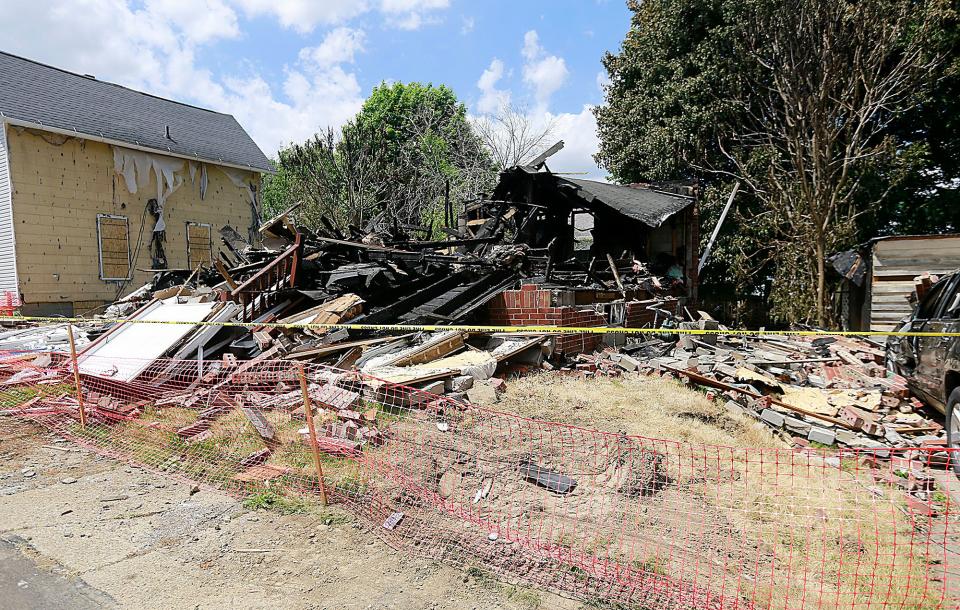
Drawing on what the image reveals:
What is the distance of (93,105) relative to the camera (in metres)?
15.4

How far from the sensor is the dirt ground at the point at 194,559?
9.31 feet

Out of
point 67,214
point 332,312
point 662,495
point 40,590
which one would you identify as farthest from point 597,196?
point 67,214

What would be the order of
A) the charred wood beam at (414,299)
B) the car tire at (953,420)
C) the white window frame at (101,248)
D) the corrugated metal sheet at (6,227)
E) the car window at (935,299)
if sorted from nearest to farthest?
the car tire at (953,420)
the car window at (935,299)
the charred wood beam at (414,299)
the corrugated metal sheet at (6,227)
the white window frame at (101,248)

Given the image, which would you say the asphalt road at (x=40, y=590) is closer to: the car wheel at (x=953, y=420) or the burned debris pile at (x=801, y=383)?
the burned debris pile at (x=801, y=383)

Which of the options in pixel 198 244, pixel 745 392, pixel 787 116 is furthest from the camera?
pixel 198 244

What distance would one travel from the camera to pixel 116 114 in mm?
15711

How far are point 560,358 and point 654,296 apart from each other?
14.9 ft

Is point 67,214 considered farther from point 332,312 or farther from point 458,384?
point 458,384

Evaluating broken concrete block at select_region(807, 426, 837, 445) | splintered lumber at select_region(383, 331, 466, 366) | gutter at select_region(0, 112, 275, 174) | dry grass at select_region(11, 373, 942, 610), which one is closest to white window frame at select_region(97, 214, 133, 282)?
gutter at select_region(0, 112, 275, 174)

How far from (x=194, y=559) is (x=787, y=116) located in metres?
15.5

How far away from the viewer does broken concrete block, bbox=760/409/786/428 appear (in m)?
5.77

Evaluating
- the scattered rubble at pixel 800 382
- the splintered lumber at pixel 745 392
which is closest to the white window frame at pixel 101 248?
the scattered rubble at pixel 800 382

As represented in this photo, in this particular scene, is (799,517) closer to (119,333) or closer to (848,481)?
(848,481)

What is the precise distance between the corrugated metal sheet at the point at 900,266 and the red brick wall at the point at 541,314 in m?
7.96
